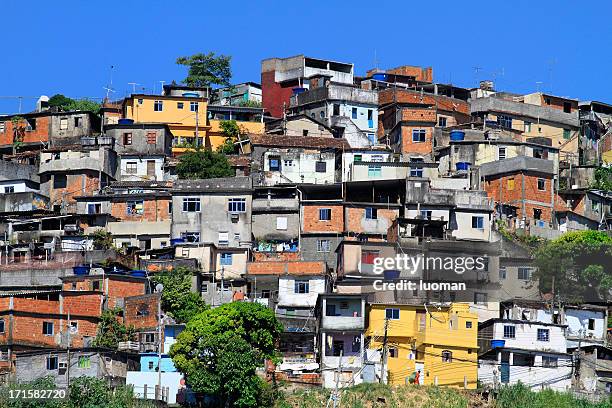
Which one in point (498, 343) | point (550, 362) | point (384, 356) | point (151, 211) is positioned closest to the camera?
point (384, 356)

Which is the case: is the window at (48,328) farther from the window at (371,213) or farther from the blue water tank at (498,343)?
the blue water tank at (498,343)

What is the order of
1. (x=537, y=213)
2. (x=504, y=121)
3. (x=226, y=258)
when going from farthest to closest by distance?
(x=504, y=121) < (x=537, y=213) < (x=226, y=258)

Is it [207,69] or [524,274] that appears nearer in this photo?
[524,274]

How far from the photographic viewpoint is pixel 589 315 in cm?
5447

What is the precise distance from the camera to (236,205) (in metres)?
59.4

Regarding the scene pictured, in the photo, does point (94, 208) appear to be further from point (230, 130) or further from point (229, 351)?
point (229, 351)

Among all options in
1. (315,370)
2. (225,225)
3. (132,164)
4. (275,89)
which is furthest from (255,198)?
(275,89)

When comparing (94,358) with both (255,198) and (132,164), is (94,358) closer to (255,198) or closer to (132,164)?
(255,198)

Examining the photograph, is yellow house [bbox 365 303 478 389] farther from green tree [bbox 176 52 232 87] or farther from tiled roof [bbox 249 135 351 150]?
green tree [bbox 176 52 232 87]

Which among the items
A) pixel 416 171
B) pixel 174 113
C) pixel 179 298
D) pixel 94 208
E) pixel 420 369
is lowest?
pixel 420 369

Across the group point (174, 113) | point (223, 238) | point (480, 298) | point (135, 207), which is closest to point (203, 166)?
point (135, 207)

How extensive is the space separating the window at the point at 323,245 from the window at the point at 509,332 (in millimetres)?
10001

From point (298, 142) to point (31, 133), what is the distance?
47.3 ft

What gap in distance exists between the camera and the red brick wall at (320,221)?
5850 centimetres
